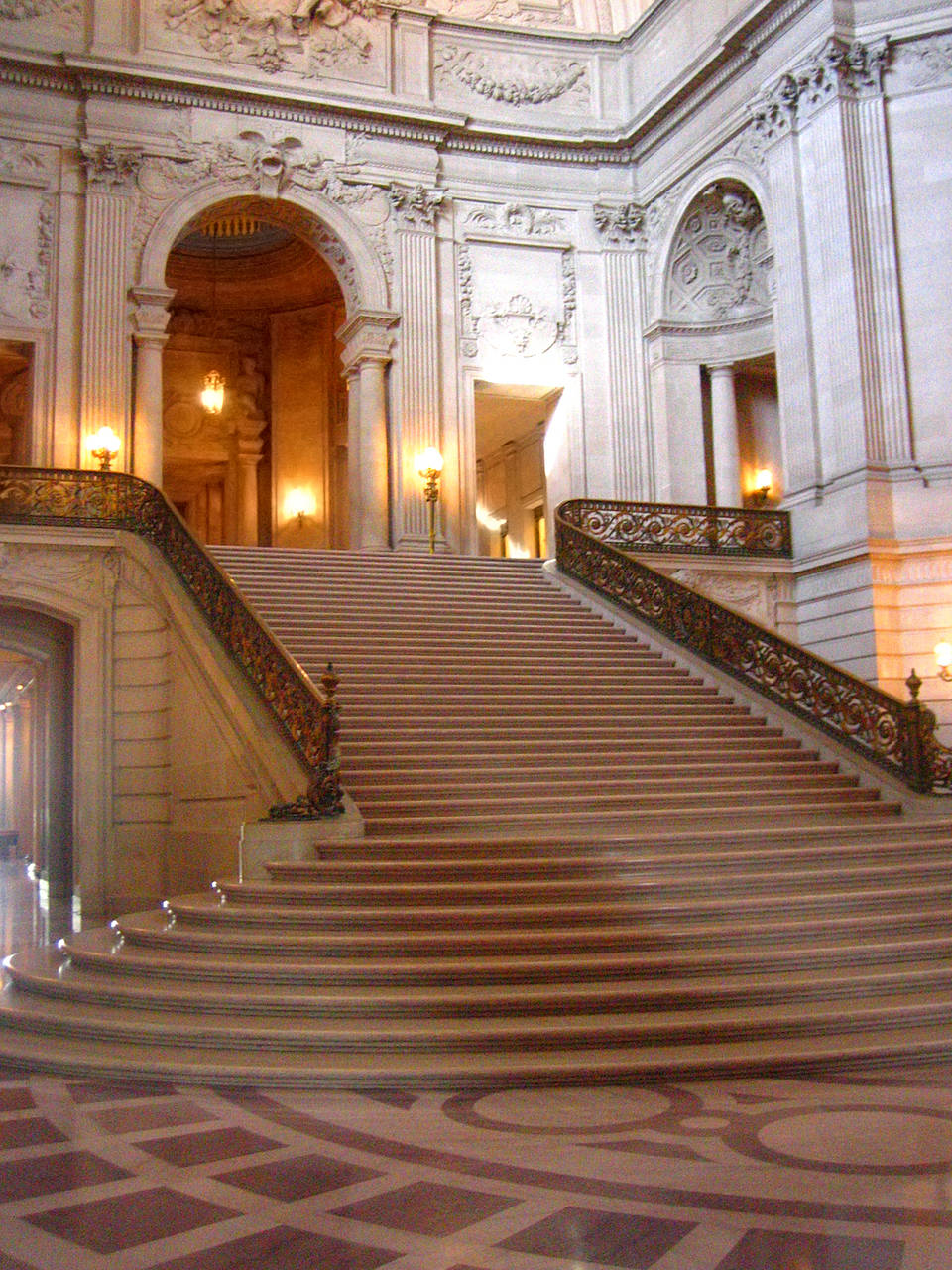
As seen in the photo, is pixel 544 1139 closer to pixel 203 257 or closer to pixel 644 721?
pixel 644 721

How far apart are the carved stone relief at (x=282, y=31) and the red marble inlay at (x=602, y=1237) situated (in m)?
19.2

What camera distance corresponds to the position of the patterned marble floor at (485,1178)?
12.3ft

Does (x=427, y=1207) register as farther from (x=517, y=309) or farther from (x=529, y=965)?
(x=517, y=309)

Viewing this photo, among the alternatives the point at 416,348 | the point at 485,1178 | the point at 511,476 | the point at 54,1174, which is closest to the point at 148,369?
the point at 416,348

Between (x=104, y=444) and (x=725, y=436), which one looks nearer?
(x=104, y=444)

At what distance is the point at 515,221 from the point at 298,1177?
18662 millimetres

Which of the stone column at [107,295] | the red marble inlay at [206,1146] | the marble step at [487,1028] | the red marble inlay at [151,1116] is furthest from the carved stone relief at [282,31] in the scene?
the red marble inlay at [206,1146]

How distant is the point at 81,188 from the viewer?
1866 cm

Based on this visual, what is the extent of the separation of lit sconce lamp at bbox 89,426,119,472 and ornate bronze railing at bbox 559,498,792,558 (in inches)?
262

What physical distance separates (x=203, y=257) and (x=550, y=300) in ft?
25.5

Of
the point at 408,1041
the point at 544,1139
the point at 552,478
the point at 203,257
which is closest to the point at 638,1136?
the point at 544,1139

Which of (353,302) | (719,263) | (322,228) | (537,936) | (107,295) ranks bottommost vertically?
(537,936)

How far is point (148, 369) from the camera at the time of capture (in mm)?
18703

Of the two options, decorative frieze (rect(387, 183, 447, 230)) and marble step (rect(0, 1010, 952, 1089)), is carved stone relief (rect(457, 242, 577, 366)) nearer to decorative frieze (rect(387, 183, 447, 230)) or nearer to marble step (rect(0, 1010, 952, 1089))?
decorative frieze (rect(387, 183, 447, 230))
